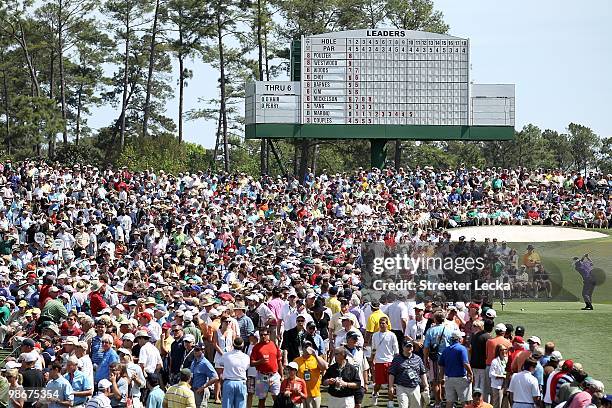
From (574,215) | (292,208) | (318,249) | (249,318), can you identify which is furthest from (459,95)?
(249,318)

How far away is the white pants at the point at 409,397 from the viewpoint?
16.9m

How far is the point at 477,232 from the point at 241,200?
883 cm

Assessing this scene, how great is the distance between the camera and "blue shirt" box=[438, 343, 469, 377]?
675 inches

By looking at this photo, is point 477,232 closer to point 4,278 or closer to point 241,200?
point 241,200

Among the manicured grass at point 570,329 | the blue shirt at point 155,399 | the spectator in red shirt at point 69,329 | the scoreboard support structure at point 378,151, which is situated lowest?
the manicured grass at point 570,329

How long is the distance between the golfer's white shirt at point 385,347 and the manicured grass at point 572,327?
3951 millimetres

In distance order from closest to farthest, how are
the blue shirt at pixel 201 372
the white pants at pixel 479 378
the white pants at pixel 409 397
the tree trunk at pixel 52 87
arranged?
the blue shirt at pixel 201 372
the white pants at pixel 409 397
the white pants at pixel 479 378
the tree trunk at pixel 52 87

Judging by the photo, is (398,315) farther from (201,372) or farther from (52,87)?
(52,87)

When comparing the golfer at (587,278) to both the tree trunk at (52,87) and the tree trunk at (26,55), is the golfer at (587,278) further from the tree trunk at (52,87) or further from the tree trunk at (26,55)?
the tree trunk at (26,55)

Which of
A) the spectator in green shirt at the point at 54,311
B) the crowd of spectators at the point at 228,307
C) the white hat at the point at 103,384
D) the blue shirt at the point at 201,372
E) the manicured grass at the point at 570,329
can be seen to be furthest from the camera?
the manicured grass at the point at 570,329

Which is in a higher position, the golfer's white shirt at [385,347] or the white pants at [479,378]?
the golfer's white shirt at [385,347]

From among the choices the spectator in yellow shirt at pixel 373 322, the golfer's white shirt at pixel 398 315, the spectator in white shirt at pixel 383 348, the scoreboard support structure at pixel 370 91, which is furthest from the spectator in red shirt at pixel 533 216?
the spectator in white shirt at pixel 383 348

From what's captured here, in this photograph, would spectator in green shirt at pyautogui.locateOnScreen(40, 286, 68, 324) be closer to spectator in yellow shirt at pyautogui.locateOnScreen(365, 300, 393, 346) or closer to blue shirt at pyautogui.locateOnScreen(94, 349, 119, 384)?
blue shirt at pyautogui.locateOnScreen(94, 349, 119, 384)

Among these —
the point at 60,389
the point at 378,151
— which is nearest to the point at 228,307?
the point at 60,389
